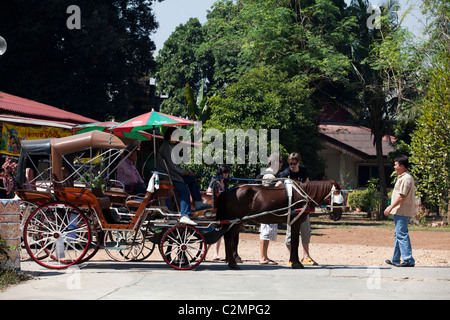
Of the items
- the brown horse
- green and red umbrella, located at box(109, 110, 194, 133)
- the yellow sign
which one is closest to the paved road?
the brown horse

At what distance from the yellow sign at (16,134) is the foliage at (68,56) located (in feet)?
41.9

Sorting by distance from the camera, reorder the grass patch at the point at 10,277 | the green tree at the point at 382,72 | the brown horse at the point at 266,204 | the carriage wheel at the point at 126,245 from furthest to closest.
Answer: the green tree at the point at 382,72 → the carriage wheel at the point at 126,245 → the brown horse at the point at 266,204 → the grass patch at the point at 10,277

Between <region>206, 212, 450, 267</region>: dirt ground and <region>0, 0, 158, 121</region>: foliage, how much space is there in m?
14.1

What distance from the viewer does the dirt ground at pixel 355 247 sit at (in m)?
14.7

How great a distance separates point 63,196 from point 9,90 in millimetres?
22639

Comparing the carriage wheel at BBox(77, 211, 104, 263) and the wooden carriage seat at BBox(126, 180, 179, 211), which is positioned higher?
the wooden carriage seat at BBox(126, 180, 179, 211)

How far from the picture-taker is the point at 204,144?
74.7 ft

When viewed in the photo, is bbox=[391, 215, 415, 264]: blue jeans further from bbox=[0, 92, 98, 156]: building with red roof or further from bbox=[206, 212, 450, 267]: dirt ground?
bbox=[0, 92, 98, 156]: building with red roof

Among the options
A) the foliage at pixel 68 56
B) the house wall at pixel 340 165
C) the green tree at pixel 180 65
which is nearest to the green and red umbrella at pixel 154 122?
the foliage at pixel 68 56

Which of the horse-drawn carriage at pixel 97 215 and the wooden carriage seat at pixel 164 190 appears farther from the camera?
the wooden carriage seat at pixel 164 190

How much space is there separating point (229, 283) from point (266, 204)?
Result: 2261 mm

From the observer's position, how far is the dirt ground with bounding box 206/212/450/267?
14719 millimetres

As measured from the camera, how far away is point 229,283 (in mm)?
9328

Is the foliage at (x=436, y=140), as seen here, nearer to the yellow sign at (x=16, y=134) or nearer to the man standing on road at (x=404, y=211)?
the yellow sign at (x=16, y=134)
